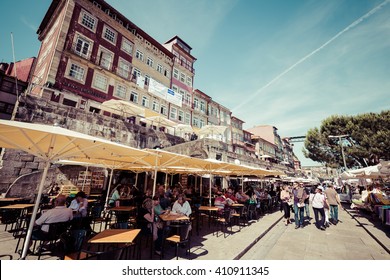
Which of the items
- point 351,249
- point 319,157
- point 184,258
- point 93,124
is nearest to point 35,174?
point 93,124

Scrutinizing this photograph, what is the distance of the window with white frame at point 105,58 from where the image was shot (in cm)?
1714

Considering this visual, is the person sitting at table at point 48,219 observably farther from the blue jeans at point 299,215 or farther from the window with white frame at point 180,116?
the window with white frame at point 180,116

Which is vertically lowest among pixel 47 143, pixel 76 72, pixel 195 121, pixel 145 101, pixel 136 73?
pixel 47 143

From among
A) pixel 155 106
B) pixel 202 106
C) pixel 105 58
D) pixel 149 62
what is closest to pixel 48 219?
pixel 105 58

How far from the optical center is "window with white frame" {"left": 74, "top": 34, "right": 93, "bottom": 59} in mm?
15484

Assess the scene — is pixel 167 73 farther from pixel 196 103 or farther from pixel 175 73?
pixel 196 103

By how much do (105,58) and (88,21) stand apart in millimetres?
3361

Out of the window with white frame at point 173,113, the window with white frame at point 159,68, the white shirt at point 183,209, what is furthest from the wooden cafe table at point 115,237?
the window with white frame at point 159,68

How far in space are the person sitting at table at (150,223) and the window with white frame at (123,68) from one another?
17470 mm

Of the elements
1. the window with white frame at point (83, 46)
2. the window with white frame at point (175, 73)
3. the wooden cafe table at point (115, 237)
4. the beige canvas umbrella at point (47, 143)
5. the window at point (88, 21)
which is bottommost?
the wooden cafe table at point (115, 237)

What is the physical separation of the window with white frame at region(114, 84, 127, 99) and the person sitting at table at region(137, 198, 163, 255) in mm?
16187

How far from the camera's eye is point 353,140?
883 inches

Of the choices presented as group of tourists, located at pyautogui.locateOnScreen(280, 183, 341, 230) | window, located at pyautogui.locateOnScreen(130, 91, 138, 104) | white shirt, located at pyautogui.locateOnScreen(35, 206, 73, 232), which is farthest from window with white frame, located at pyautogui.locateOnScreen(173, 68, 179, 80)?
white shirt, located at pyautogui.locateOnScreen(35, 206, 73, 232)
